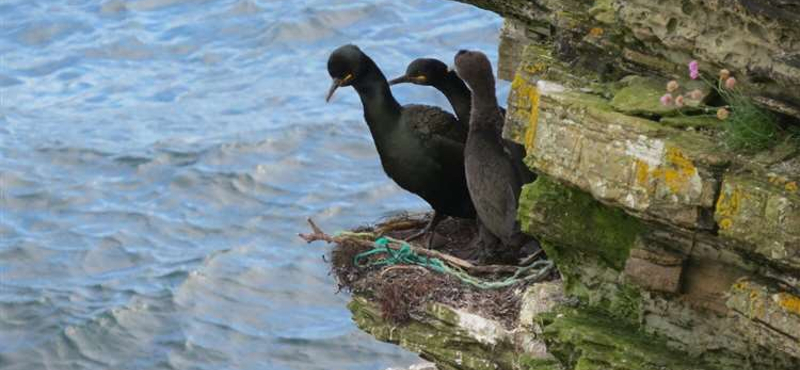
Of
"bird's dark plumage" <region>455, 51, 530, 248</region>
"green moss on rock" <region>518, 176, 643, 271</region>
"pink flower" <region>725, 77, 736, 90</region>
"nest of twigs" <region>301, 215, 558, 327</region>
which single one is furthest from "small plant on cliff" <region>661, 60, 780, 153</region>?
"bird's dark plumage" <region>455, 51, 530, 248</region>

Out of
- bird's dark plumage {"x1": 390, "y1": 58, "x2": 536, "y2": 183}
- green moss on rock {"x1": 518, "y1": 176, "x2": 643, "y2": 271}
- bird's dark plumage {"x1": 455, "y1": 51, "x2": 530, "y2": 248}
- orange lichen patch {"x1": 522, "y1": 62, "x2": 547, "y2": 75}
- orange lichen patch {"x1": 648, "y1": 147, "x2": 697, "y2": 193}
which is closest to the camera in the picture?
orange lichen patch {"x1": 648, "y1": 147, "x2": 697, "y2": 193}

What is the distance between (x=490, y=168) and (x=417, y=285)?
853 mm

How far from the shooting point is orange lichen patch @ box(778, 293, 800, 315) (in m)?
7.68

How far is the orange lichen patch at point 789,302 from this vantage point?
7684mm

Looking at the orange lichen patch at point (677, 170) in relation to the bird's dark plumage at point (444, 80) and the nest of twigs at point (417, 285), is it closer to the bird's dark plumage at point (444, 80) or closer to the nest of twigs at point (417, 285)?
the nest of twigs at point (417, 285)

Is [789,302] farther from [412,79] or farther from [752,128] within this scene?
[412,79]

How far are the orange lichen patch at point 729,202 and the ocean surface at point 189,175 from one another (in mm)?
14328

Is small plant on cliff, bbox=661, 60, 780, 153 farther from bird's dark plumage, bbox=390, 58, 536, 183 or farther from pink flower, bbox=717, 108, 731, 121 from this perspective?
bird's dark plumage, bbox=390, 58, 536, 183

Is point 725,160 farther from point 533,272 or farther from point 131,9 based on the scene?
point 131,9

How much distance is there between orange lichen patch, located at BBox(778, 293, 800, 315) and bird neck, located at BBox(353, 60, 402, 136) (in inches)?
181

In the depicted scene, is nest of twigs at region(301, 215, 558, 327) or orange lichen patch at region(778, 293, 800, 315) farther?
nest of twigs at region(301, 215, 558, 327)

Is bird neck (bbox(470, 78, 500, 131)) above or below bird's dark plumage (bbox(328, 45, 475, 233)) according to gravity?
above

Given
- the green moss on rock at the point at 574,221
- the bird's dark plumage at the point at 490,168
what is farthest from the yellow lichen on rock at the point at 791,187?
the bird's dark plumage at the point at 490,168

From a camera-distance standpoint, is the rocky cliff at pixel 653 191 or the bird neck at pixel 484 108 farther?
the bird neck at pixel 484 108
